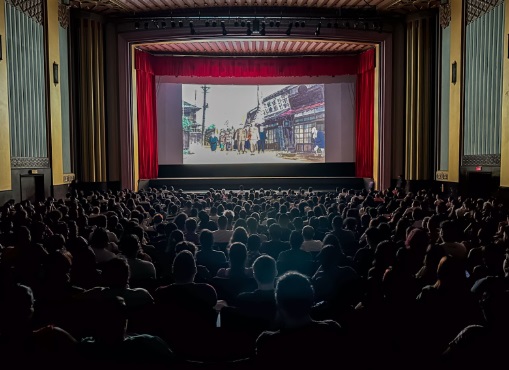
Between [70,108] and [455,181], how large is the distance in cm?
1253

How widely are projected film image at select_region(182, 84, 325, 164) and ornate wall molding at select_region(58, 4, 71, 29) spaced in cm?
712

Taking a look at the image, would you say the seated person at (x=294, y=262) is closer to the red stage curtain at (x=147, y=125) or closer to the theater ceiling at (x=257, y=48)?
the theater ceiling at (x=257, y=48)

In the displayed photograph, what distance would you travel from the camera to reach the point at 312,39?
59.3ft

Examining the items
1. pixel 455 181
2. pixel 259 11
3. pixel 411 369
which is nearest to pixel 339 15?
pixel 259 11

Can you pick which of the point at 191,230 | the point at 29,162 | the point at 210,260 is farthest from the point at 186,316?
the point at 29,162

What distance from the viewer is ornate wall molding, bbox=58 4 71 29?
16312 millimetres

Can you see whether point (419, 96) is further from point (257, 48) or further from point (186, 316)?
point (186, 316)

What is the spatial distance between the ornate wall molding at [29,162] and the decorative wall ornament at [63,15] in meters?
4.51

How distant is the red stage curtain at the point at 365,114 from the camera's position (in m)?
21.0

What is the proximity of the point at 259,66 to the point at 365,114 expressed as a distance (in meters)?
4.92

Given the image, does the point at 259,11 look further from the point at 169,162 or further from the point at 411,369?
the point at 411,369

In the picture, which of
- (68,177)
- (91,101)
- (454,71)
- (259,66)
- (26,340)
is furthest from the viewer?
(259,66)

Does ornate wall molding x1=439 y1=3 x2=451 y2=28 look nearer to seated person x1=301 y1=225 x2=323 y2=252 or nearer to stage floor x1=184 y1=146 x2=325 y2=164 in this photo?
stage floor x1=184 y1=146 x2=325 y2=164

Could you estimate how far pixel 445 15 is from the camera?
16.3 meters
